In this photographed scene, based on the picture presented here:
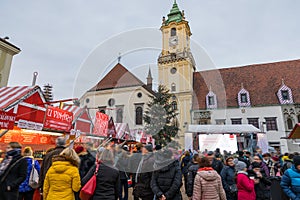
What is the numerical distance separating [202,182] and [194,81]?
25161 mm

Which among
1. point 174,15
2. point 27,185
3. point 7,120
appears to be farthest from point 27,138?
point 174,15

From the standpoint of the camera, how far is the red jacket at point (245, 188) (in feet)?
10.5

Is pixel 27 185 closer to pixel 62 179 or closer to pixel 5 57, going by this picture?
pixel 62 179

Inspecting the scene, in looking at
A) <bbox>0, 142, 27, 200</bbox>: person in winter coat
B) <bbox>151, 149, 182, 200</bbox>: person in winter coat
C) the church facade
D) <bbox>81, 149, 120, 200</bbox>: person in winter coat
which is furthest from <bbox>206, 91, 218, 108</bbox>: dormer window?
<bbox>0, 142, 27, 200</bbox>: person in winter coat

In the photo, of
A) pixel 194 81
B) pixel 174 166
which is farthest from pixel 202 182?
pixel 194 81

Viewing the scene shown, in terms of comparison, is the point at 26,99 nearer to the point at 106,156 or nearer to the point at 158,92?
the point at 106,156

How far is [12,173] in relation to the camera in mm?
3143

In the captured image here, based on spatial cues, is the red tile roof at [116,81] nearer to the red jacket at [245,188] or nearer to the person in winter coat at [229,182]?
the person in winter coat at [229,182]

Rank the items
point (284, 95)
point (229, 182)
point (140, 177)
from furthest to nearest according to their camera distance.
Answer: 1. point (284, 95)
2. point (229, 182)
3. point (140, 177)

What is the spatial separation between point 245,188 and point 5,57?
14.8m

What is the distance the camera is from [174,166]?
3.09 metres

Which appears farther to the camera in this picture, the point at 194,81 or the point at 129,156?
the point at 194,81

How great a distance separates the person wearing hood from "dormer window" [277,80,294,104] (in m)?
21.6

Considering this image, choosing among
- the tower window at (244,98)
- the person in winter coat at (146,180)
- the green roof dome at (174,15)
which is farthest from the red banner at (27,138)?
the green roof dome at (174,15)
